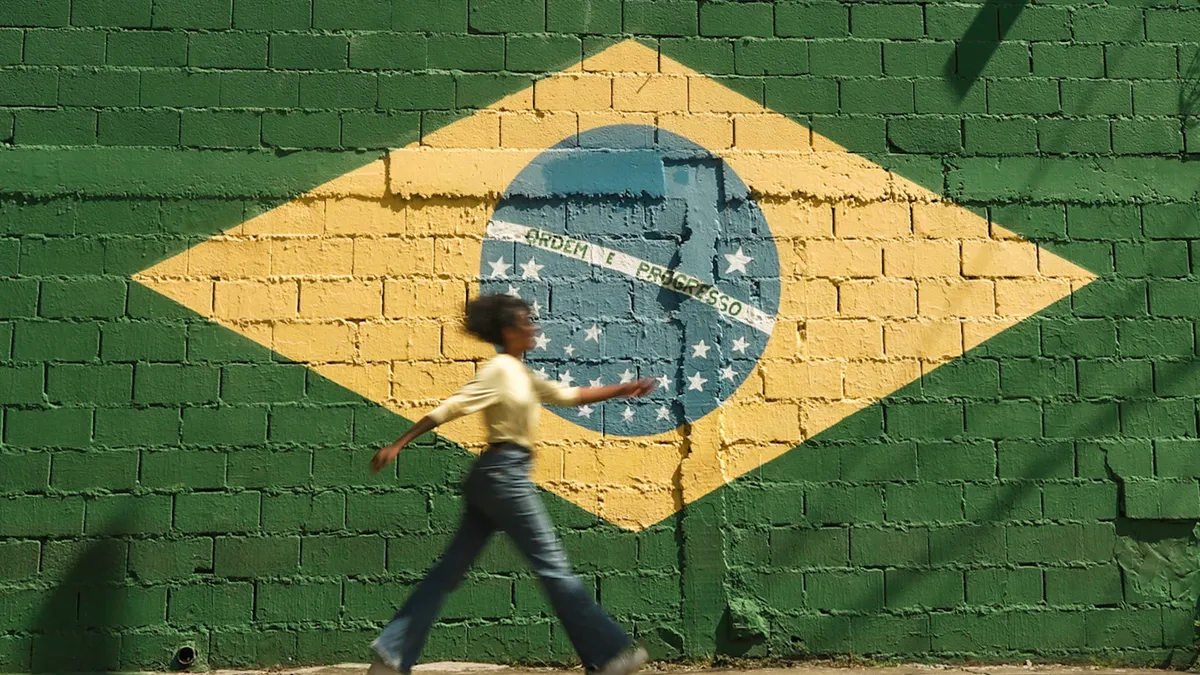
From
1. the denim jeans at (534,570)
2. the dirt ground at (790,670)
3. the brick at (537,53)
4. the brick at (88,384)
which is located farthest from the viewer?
the brick at (537,53)

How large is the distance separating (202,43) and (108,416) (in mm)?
1757


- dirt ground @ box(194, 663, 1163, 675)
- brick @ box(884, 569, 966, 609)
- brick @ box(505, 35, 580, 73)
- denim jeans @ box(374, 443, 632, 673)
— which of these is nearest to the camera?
denim jeans @ box(374, 443, 632, 673)

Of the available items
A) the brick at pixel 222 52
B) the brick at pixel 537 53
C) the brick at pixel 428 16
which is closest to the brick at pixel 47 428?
the brick at pixel 222 52

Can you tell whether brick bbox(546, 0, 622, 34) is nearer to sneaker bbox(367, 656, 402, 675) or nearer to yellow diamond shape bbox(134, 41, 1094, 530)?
yellow diamond shape bbox(134, 41, 1094, 530)

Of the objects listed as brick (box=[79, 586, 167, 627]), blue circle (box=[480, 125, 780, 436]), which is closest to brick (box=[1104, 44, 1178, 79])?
blue circle (box=[480, 125, 780, 436])

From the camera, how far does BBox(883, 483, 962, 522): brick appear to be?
16.3 ft

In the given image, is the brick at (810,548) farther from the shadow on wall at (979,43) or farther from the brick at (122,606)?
the brick at (122,606)

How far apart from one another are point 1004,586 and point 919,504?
1.77 feet

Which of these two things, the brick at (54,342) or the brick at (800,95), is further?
the brick at (800,95)

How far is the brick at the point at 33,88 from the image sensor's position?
497 centimetres

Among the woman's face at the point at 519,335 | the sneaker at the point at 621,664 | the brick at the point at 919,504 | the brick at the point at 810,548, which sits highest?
the woman's face at the point at 519,335

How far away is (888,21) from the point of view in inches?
204

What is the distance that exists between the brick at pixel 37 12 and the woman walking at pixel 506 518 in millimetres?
2739

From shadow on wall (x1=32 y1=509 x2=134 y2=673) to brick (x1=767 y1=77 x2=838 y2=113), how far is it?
3.57 m
